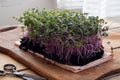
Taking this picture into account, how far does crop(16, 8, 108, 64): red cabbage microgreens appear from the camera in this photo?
2.47 ft

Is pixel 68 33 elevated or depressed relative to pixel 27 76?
elevated

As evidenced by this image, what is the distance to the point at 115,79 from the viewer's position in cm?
74

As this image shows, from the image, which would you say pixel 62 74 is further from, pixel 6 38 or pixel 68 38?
pixel 6 38

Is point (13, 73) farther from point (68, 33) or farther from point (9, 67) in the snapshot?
point (68, 33)

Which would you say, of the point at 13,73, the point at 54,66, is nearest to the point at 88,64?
the point at 54,66

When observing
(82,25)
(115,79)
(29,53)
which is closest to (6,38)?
(29,53)

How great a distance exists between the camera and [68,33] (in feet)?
2.44

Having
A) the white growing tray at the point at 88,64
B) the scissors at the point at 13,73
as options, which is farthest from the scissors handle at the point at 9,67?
the white growing tray at the point at 88,64

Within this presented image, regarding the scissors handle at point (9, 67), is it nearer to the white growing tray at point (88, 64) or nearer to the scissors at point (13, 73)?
the scissors at point (13, 73)

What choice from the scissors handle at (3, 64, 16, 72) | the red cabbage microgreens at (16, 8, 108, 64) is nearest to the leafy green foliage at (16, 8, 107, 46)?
the red cabbage microgreens at (16, 8, 108, 64)

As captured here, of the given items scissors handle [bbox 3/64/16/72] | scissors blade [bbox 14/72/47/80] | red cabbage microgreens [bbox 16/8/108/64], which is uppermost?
red cabbage microgreens [bbox 16/8/108/64]

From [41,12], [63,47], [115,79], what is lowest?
[115,79]

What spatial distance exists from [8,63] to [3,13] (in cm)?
102

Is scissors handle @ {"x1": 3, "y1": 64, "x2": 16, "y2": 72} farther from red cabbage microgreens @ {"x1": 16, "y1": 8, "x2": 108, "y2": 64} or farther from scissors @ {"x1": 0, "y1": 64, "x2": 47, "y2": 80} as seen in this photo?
red cabbage microgreens @ {"x1": 16, "y1": 8, "x2": 108, "y2": 64}
